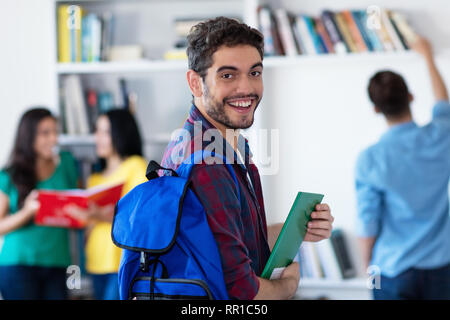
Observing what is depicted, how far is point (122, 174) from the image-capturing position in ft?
7.93

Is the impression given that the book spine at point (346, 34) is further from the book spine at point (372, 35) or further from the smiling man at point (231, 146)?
the smiling man at point (231, 146)

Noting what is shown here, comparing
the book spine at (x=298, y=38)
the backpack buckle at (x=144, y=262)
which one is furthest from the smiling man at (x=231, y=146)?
the book spine at (x=298, y=38)

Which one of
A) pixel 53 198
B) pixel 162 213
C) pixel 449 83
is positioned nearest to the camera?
pixel 162 213

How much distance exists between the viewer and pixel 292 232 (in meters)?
1.00

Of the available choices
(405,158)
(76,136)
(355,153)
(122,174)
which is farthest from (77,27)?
(405,158)

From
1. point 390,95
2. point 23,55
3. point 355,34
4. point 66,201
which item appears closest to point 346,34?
point 355,34

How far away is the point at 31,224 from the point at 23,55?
985mm

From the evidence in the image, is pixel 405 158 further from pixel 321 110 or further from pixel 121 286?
pixel 121 286

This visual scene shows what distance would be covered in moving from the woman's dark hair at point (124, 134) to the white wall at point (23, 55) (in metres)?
0.58

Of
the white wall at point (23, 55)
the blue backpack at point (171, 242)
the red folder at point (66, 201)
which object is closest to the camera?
the blue backpack at point (171, 242)

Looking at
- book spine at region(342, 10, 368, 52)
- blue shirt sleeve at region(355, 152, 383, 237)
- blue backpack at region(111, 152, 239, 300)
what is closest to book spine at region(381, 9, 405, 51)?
book spine at region(342, 10, 368, 52)

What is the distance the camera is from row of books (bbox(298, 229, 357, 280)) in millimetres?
2566

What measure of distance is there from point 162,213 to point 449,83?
6.90 feet

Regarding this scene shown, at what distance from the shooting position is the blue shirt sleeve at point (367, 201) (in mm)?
1982
